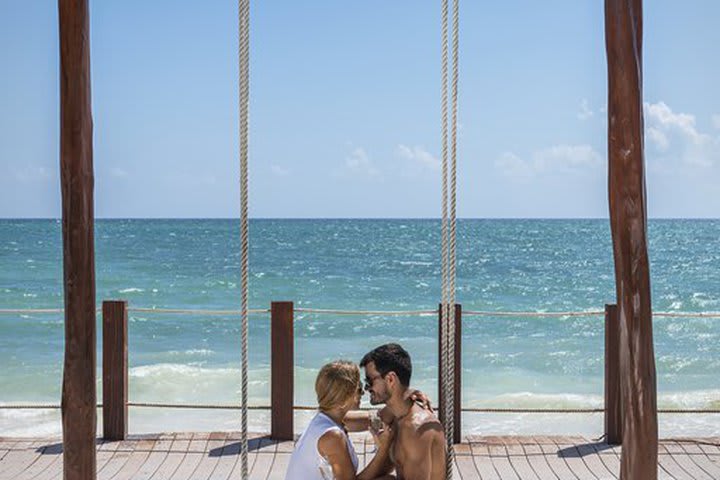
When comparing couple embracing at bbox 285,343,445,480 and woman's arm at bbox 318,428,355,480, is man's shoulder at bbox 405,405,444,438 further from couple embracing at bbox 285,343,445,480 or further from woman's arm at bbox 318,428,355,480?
woman's arm at bbox 318,428,355,480

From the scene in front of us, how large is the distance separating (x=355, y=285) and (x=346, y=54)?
824 cm

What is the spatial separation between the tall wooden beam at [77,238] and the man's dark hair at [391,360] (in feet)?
3.27

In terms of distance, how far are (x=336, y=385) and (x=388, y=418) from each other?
184 millimetres

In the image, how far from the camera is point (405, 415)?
2.78m

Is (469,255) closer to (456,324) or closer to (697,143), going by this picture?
(697,143)

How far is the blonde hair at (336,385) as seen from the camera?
276cm

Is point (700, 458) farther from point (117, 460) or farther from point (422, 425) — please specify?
point (117, 460)

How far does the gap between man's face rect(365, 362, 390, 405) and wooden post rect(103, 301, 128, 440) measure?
2.17 m

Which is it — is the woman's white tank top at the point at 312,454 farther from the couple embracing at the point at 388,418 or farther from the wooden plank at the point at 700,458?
the wooden plank at the point at 700,458

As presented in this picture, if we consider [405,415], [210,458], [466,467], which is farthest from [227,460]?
[405,415]

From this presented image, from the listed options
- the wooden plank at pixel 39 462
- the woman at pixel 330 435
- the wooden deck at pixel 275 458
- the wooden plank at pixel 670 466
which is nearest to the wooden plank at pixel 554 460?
the wooden deck at pixel 275 458

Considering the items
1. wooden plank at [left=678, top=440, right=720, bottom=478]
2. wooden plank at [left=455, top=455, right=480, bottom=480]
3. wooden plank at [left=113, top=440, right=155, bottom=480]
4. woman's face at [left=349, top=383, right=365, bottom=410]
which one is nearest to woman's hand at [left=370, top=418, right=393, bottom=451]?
woman's face at [left=349, top=383, right=365, bottom=410]

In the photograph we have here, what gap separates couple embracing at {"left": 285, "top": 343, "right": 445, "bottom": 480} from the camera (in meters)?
2.75

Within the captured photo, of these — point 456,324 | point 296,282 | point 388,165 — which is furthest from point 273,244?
point 456,324
